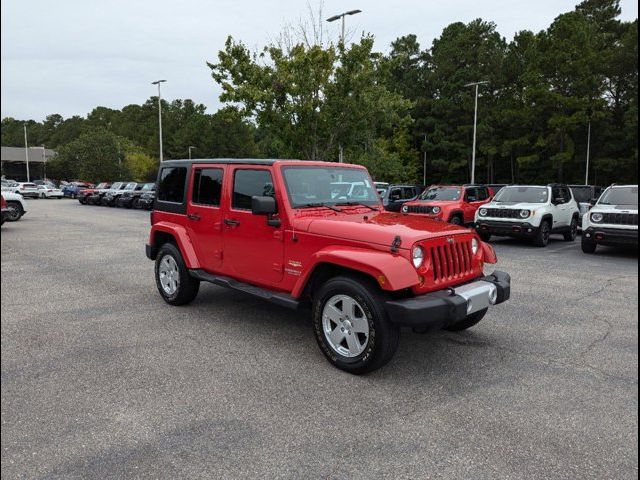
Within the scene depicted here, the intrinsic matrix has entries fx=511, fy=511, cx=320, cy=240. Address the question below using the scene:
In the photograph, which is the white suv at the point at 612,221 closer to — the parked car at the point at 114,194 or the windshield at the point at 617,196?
the windshield at the point at 617,196

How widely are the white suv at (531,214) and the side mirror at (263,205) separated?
32.6 feet

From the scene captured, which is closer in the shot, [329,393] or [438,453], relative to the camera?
[438,453]

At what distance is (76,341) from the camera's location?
507 cm

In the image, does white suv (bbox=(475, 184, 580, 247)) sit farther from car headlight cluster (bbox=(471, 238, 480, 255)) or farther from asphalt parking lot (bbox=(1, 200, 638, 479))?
car headlight cluster (bbox=(471, 238, 480, 255))

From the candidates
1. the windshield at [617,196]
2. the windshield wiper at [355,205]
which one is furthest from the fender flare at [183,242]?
the windshield at [617,196]

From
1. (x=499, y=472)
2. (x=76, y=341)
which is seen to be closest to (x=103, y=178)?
(x=76, y=341)

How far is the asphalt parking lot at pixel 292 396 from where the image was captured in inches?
118

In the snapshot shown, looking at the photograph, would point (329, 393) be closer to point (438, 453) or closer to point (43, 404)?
point (438, 453)

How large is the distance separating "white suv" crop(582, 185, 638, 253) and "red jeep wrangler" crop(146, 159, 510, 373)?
7.65 metres

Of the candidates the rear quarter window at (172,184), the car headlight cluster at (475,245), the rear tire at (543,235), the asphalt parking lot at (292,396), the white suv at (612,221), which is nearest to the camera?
the asphalt parking lot at (292,396)

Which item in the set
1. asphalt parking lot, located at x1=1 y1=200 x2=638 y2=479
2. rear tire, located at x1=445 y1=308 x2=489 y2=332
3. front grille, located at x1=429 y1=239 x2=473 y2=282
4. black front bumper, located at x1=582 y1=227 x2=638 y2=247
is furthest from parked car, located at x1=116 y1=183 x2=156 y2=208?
front grille, located at x1=429 y1=239 x2=473 y2=282

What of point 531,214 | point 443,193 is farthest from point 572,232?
point 443,193

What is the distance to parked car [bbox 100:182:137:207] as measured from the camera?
106 ft

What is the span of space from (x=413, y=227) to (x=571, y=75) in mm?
47170
